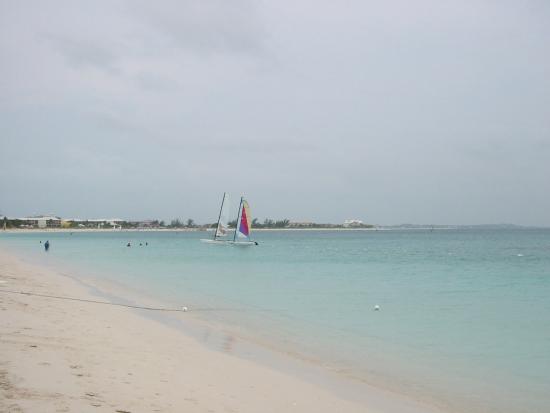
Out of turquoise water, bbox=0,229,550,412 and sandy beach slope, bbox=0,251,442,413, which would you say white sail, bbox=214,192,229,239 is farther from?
sandy beach slope, bbox=0,251,442,413

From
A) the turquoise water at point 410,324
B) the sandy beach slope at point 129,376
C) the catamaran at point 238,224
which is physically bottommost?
the turquoise water at point 410,324

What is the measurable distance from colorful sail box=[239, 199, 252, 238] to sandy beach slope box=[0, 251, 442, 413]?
52884 millimetres

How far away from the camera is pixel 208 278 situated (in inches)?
1188

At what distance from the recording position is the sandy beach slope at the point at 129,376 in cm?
617

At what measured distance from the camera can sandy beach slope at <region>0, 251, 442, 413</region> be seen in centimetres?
617

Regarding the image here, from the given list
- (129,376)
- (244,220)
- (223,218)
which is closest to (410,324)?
(129,376)

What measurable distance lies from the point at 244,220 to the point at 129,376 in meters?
59.6

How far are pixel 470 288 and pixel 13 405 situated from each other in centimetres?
2467

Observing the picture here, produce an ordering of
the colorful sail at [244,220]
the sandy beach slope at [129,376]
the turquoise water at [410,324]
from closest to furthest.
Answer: the sandy beach slope at [129,376], the turquoise water at [410,324], the colorful sail at [244,220]

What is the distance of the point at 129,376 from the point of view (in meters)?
7.60

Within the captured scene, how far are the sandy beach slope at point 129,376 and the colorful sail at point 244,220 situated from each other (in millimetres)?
52884

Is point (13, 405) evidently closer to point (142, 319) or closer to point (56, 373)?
point (56, 373)

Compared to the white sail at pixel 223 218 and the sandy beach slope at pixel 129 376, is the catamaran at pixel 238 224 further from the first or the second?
the sandy beach slope at pixel 129 376

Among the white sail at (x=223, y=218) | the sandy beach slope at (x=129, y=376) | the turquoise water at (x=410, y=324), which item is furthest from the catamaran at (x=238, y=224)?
the sandy beach slope at (x=129, y=376)
